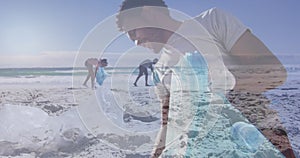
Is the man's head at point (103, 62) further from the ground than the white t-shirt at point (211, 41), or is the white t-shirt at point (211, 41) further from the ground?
the white t-shirt at point (211, 41)

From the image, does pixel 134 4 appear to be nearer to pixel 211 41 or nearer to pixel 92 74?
pixel 211 41

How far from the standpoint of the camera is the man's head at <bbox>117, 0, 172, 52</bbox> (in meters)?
0.67

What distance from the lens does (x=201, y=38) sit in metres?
0.69

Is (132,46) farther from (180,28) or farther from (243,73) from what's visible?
(243,73)

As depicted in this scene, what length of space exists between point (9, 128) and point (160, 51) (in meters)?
0.71

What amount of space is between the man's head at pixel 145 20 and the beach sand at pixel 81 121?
11.2 inches

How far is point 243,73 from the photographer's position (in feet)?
2.57

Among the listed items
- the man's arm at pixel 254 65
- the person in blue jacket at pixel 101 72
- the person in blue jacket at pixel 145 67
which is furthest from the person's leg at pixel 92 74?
the man's arm at pixel 254 65

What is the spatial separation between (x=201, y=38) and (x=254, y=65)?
188mm

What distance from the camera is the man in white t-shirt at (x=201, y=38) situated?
634 mm

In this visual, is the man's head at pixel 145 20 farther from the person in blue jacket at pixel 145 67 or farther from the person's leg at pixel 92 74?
the person's leg at pixel 92 74

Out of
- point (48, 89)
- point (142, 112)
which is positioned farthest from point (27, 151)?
point (142, 112)

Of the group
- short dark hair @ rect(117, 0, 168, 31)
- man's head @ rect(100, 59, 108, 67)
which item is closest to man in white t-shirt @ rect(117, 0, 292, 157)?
short dark hair @ rect(117, 0, 168, 31)

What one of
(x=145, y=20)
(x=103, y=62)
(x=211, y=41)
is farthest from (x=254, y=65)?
(x=103, y=62)
